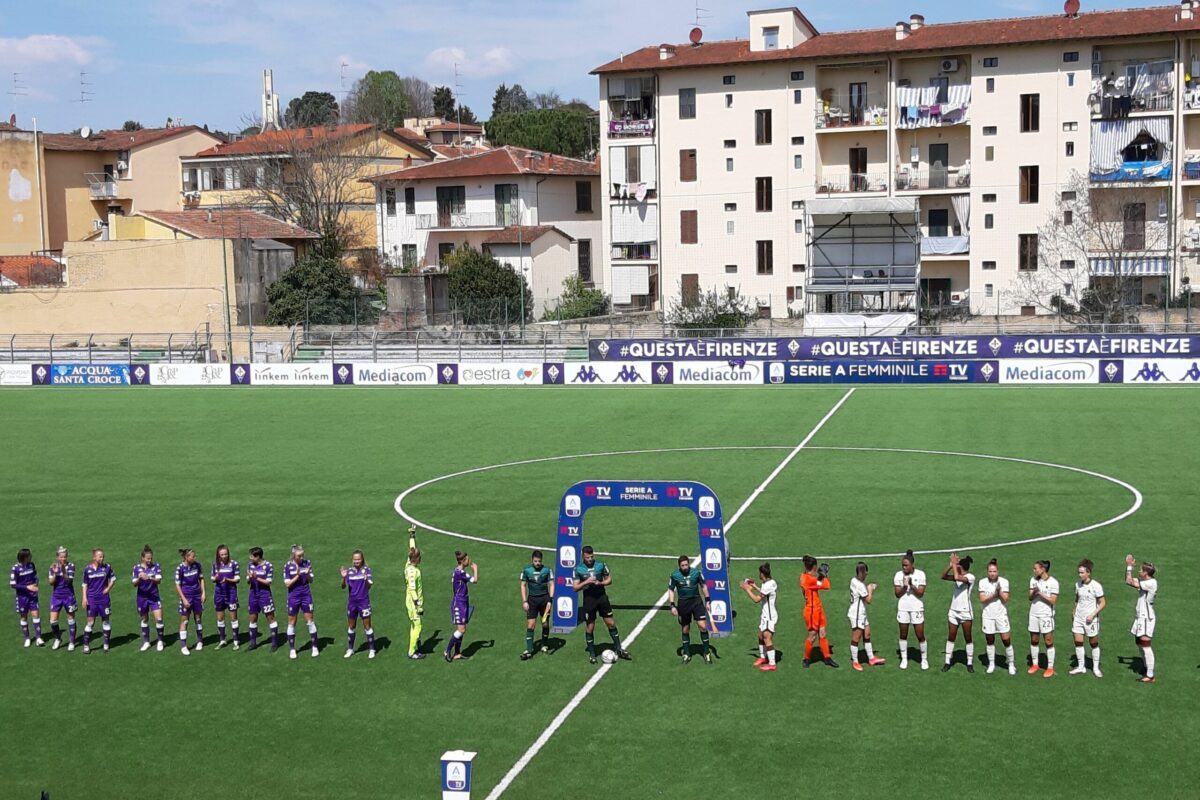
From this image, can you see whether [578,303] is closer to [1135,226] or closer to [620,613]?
[1135,226]

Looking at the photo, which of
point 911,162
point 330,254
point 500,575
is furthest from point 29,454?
point 911,162

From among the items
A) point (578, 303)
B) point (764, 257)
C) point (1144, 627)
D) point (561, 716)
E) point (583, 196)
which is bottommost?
point (561, 716)

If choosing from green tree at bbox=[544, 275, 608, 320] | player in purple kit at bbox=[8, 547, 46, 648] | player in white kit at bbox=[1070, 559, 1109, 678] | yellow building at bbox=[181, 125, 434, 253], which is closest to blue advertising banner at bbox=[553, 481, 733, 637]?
player in white kit at bbox=[1070, 559, 1109, 678]

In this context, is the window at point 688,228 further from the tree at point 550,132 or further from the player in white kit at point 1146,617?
the player in white kit at point 1146,617

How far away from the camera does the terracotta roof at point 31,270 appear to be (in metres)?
81.9

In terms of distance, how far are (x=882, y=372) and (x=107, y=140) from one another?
2555 inches

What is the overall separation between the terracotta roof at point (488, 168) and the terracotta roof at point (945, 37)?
25.3 feet

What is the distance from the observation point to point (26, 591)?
20.2 m

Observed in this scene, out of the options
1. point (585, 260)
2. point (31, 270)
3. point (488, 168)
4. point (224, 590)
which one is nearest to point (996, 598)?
point (224, 590)

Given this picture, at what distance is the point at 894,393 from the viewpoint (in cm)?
5066

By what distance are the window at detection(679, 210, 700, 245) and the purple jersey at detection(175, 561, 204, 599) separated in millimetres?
60002

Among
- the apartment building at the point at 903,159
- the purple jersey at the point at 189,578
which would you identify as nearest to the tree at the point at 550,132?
the apartment building at the point at 903,159

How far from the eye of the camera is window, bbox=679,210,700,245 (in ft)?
254

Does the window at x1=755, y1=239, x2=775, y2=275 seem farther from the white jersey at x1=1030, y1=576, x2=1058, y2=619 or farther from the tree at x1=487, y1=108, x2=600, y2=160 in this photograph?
the white jersey at x1=1030, y1=576, x2=1058, y2=619
